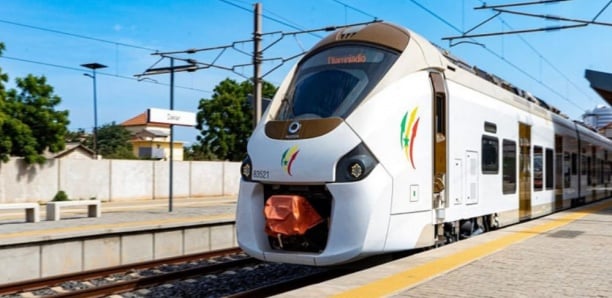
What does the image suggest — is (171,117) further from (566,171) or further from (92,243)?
(566,171)

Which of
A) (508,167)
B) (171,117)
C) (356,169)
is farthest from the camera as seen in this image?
(171,117)

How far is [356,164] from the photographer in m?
7.00

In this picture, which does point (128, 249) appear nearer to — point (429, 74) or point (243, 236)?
point (243, 236)

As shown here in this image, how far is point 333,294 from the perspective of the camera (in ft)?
19.2

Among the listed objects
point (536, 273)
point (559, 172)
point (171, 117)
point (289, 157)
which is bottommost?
point (536, 273)

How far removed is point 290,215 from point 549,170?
385 inches

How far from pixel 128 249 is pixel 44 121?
17492 mm

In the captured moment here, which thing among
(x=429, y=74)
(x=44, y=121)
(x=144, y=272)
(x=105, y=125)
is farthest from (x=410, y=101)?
(x=105, y=125)

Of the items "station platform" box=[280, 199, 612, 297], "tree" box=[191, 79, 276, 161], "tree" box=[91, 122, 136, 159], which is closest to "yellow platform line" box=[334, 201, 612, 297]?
"station platform" box=[280, 199, 612, 297]

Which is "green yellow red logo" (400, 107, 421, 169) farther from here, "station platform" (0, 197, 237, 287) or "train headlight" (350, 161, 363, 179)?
"station platform" (0, 197, 237, 287)

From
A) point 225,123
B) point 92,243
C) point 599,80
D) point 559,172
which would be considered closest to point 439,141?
point 92,243

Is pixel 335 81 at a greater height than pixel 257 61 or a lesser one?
lesser

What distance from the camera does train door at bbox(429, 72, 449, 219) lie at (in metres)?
8.24

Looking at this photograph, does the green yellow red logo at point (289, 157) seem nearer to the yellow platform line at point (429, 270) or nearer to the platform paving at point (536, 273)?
the yellow platform line at point (429, 270)
